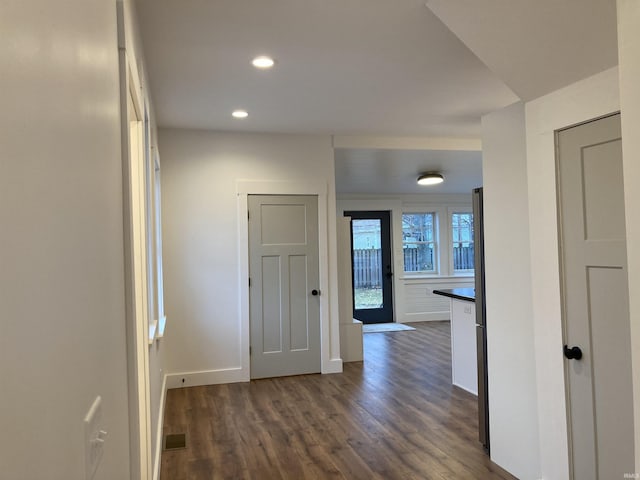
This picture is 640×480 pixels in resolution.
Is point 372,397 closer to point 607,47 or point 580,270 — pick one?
point 580,270

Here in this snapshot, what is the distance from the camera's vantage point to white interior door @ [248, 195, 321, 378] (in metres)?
5.03

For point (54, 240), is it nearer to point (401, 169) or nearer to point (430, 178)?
point (401, 169)

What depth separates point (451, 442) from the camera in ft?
11.0

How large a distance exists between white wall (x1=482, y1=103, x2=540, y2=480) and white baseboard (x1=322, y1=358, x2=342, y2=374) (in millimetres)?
2332

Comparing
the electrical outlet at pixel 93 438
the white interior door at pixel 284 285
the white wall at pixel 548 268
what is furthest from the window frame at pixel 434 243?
the electrical outlet at pixel 93 438

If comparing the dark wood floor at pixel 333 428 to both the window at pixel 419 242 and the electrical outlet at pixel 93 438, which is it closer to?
the electrical outlet at pixel 93 438

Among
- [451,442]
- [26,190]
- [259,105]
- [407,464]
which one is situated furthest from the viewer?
[259,105]

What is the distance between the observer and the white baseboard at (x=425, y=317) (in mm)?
8685

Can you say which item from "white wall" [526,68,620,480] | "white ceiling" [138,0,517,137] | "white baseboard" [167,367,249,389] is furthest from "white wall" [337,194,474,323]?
"white wall" [526,68,620,480]

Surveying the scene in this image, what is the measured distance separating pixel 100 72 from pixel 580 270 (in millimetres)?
2134

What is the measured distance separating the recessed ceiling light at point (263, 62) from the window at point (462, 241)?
22.1 ft

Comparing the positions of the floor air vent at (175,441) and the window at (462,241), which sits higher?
the window at (462,241)

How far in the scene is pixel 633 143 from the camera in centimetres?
139

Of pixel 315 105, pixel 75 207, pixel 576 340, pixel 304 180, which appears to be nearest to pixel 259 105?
pixel 315 105
